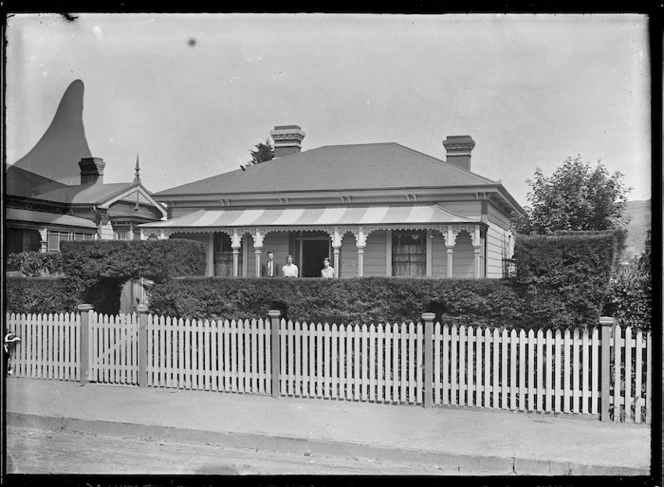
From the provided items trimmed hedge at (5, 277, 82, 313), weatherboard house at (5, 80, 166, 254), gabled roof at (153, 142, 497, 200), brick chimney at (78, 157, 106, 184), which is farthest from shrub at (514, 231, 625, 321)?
trimmed hedge at (5, 277, 82, 313)

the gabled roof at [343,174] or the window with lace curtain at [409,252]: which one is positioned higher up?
the gabled roof at [343,174]

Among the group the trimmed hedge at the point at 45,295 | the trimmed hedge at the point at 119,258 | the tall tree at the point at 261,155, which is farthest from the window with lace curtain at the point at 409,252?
the trimmed hedge at the point at 45,295

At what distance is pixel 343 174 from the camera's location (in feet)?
53.8

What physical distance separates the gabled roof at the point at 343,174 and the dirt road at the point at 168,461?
9865mm

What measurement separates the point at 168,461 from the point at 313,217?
1004cm

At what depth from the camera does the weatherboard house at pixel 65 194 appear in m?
8.02

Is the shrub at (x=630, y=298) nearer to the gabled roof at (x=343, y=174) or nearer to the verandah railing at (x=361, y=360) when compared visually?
the verandah railing at (x=361, y=360)

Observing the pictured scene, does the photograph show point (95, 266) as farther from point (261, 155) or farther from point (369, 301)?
point (261, 155)

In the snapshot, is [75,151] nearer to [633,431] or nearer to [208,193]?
[208,193]

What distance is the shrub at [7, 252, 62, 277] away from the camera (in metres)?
10.2

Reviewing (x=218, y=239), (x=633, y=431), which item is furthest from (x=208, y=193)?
(x=633, y=431)

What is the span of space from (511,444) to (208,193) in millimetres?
11542

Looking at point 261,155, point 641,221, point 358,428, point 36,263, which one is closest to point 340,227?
point 261,155

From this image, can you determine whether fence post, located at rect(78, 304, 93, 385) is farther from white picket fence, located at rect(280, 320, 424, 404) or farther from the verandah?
the verandah
